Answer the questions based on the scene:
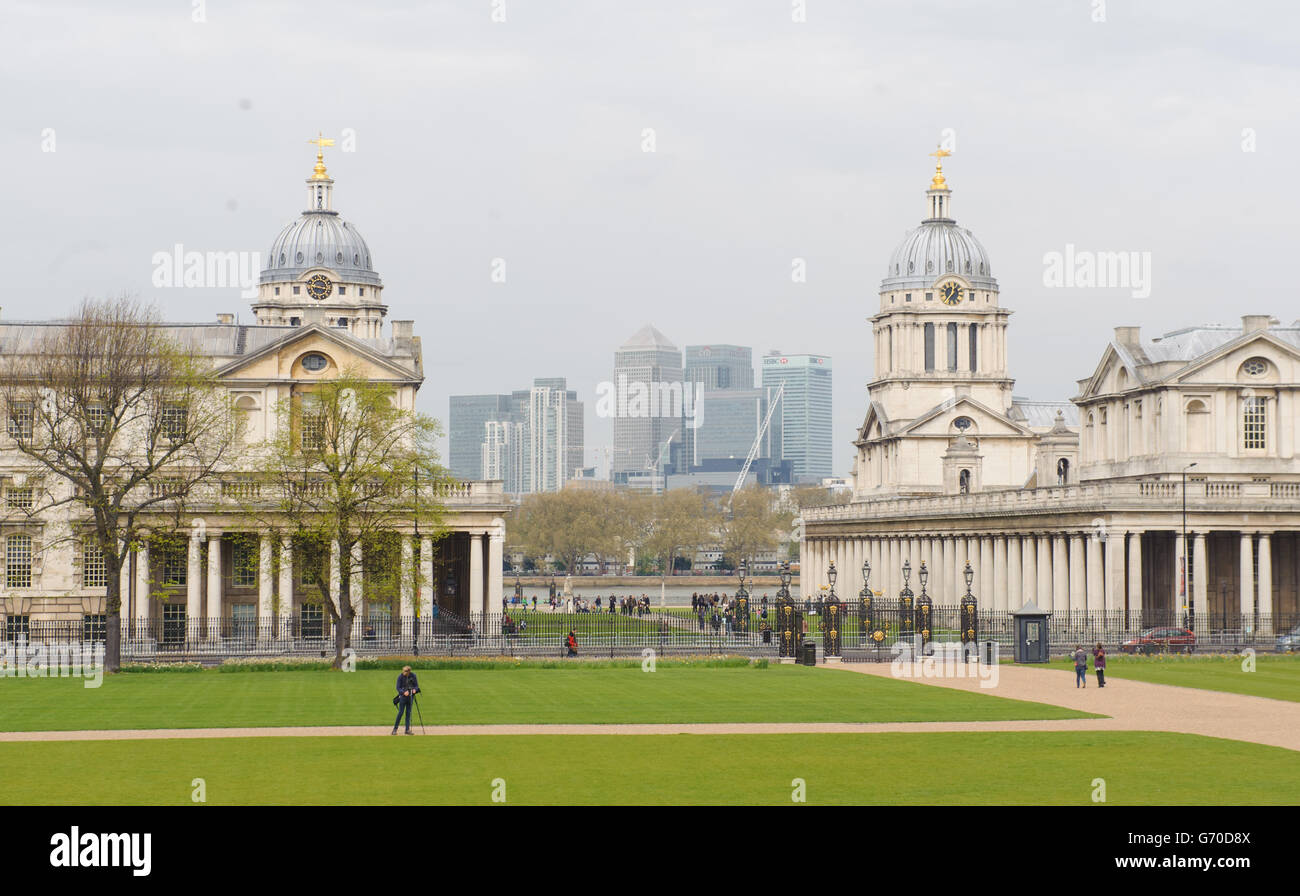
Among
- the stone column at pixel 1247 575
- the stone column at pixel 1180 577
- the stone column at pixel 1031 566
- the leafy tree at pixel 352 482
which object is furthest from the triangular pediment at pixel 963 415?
the leafy tree at pixel 352 482

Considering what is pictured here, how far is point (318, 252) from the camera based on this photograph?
442ft

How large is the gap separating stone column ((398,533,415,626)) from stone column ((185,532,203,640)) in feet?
27.4

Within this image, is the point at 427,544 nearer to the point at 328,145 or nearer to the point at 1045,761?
the point at 1045,761

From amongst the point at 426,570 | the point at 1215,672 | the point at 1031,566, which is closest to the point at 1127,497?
the point at 1031,566

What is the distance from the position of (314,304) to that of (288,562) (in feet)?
219

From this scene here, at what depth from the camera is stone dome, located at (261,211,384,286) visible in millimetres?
134500

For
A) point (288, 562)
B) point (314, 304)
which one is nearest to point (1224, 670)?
point (288, 562)

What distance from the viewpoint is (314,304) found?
130m

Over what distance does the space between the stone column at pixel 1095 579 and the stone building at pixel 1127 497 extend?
0.08 meters

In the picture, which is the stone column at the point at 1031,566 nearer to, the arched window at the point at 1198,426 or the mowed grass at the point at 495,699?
the arched window at the point at 1198,426

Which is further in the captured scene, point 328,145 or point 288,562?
point 328,145

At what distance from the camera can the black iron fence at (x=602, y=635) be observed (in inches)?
2586
